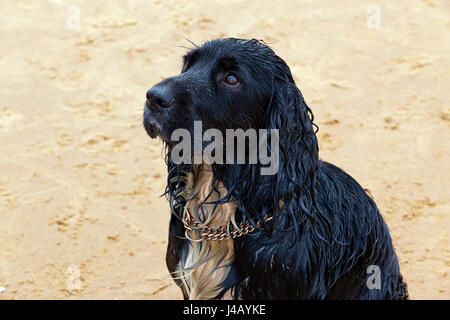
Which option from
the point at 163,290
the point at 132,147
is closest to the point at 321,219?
the point at 163,290

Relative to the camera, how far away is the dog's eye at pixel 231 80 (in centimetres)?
314

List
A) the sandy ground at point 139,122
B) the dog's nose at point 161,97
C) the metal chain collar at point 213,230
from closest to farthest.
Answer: the dog's nose at point 161,97
the metal chain collar at point 213,230
the sandy ground at point 139,122

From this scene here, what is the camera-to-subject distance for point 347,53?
7457 millimetres

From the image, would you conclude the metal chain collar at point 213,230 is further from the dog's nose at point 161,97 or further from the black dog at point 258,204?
the dog's nose at point 161,97

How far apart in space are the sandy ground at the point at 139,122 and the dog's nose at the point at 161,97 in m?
1.62

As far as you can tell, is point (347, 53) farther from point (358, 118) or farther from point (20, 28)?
point (20, 28)

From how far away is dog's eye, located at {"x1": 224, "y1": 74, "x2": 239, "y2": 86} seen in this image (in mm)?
3145

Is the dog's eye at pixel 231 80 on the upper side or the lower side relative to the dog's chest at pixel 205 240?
upper

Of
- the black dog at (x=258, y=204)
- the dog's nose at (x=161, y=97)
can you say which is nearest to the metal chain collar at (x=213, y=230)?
the black dog at (x=258, y=204)

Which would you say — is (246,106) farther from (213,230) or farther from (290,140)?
(213,230)

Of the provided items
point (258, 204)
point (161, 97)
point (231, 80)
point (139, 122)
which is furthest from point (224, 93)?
point (139, 122)

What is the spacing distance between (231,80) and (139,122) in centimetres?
346

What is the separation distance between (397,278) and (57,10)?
593 centimetres

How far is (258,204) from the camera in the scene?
10.7 feet
